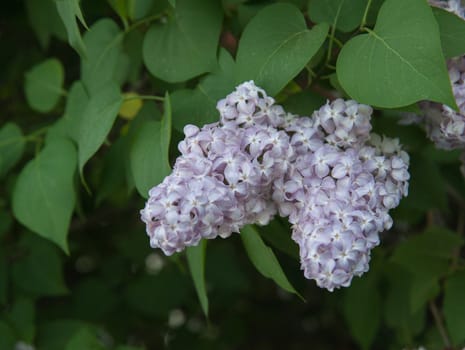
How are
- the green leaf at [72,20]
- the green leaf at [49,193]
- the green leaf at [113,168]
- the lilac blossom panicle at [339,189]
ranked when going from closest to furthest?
the lilac blossom panicle at [339,189] → the green leaf at [72,20] → the green leaf at [49,193] → the green leaf at [113,168]

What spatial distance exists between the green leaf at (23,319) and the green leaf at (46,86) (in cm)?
52

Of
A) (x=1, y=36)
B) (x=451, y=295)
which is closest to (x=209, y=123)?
(x=451, y=295)

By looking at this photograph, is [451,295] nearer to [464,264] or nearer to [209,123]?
[464,264]

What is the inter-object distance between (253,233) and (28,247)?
105 centimetres

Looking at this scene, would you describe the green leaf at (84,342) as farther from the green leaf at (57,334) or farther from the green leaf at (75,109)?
the green leaf at (75,109)

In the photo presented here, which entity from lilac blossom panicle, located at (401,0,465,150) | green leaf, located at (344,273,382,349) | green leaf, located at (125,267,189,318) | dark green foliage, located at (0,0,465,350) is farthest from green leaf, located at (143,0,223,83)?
green leaf, located at (125,267,189,318)

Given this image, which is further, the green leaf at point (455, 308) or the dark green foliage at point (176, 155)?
the green leaf at point (455, 308)

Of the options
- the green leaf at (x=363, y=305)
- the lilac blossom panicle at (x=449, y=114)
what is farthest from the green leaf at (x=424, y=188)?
the lilac blossom panicle at (x=449, y=114)

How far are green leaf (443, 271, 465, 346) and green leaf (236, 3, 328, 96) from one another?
0.83m

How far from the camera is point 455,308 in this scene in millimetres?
1871

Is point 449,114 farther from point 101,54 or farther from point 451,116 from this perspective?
point 101,54

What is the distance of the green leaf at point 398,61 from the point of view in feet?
3.98

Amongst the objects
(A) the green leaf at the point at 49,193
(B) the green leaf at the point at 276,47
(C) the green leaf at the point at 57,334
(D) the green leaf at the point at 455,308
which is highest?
(B) the green leaf at the point at 276,47

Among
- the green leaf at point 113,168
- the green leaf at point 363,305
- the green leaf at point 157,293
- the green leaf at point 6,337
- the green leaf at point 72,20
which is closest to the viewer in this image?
the green leaf at point 72,20
